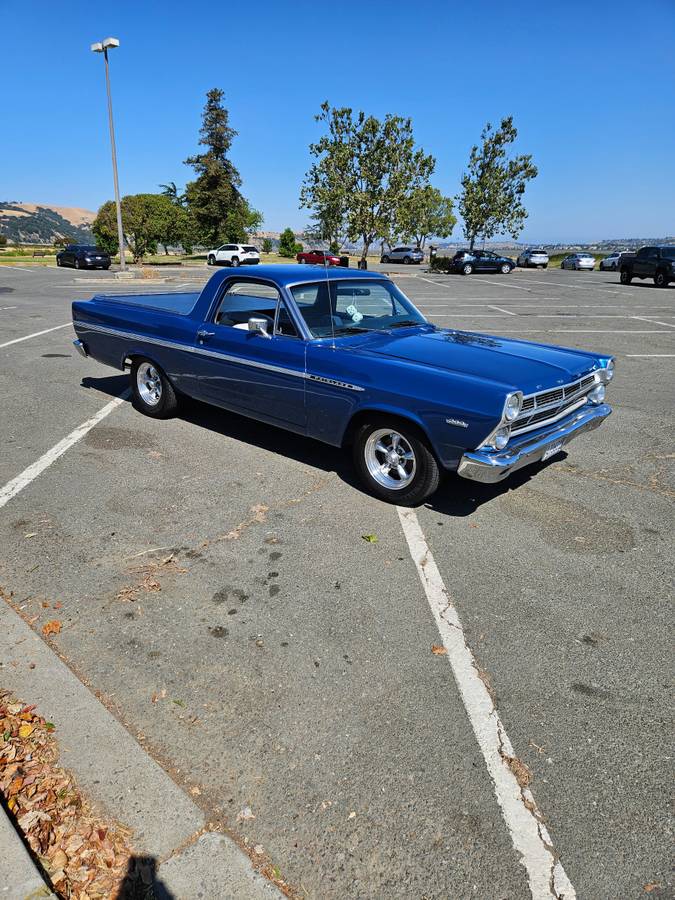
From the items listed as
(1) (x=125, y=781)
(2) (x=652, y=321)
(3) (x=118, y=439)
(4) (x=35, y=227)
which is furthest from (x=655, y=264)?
(4) (x=35, y=227)

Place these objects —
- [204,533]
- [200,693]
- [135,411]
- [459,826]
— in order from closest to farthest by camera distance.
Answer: [459,826] < [200,693] < [204,533] < [135,411]

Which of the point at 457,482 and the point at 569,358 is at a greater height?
the point at 569,358

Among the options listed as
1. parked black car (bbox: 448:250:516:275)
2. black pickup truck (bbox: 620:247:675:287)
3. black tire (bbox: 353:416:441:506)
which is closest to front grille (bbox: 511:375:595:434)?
black tire (bbox: 353:416:441:506)

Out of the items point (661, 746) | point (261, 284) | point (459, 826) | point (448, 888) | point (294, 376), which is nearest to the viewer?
point (448, 888)

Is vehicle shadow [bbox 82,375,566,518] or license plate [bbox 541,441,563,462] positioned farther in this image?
vehicle shadow [bbox 82,375,566,518]

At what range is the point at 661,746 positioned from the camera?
2.46m

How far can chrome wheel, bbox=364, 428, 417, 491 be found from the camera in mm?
4418

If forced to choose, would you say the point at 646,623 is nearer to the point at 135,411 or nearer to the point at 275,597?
the point at 275,597

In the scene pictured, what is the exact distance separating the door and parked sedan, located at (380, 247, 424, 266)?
5360 centimetres

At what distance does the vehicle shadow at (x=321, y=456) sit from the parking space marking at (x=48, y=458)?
2.76 ft

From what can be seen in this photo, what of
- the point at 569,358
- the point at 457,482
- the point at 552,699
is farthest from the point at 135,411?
the point at 552,699

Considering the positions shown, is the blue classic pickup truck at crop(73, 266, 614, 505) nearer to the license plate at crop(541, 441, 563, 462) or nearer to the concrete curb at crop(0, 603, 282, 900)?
the license plate at crop(541, 441, 563, 462)

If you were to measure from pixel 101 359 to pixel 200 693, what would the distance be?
513 centimetres

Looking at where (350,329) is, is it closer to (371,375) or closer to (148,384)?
(371,375)
